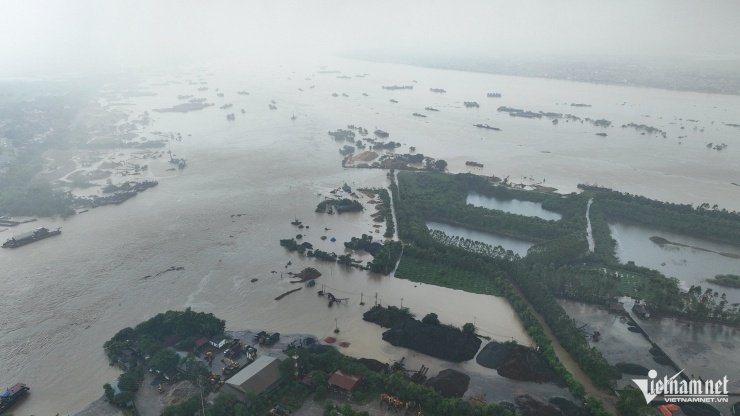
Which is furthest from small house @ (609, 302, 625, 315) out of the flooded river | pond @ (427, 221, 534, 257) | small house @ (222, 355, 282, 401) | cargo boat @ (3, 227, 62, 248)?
cargo boat @ (3, 227, 62, 248)

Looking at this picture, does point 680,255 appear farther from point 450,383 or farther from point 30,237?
point 30,237

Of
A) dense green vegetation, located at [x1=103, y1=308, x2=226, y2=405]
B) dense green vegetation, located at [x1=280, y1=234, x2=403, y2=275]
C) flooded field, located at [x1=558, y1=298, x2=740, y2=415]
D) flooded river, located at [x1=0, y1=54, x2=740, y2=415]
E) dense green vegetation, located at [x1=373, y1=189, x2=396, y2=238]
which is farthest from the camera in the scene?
dense green vegetation, located at [x1=373, y1=189, x2=396, y2=238]

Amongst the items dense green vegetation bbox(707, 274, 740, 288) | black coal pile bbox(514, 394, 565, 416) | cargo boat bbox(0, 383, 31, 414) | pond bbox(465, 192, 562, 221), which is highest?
dense green vegetation bbox(707, 274, 740, 288)

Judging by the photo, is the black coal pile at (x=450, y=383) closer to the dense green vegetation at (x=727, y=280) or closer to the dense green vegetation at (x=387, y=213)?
the dense green vegetation at (x=387, y=213)

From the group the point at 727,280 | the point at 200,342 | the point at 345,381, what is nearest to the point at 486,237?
the point at 727,280

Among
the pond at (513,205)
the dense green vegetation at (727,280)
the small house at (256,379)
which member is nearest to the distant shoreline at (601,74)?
the pond at (513,205)

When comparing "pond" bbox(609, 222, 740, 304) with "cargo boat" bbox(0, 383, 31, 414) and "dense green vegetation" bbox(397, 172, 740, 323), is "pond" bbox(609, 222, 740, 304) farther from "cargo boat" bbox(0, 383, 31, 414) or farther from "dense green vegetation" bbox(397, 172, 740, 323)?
"cargo boat" bbox(0, 383, 31, 414)

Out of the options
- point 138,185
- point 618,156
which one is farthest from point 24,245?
point 618,156
